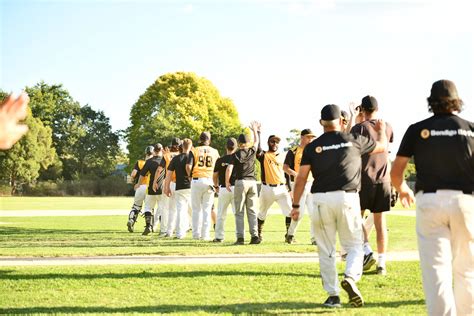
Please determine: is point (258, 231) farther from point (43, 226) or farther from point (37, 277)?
point (43, 226)

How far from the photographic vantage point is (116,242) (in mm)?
16172

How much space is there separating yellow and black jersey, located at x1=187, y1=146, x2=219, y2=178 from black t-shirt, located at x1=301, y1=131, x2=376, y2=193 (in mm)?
8829

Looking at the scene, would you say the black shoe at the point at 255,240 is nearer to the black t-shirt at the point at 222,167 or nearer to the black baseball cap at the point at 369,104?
the black t-shirt at the point at 222,167

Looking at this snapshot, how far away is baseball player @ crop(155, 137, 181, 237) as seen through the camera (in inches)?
701

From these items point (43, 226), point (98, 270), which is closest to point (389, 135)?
point (98, 270)

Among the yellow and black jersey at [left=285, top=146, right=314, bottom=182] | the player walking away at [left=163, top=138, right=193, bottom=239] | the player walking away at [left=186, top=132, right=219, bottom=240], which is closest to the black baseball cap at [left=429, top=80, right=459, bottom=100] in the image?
the yellow and black jersey at [left=285, top=146, right=314, bottom=182]

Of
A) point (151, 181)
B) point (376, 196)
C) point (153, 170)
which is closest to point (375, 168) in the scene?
point (376, 196)

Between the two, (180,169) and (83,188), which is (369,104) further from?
(83,188)

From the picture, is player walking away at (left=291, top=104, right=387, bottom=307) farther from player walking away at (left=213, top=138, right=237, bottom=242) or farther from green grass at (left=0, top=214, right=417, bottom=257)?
player walking away at (left=213, top=138, right=237, bottom=242)

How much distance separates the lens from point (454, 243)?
5.97 m

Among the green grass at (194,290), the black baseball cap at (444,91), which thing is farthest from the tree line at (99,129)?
the black baseball cap at (444,91)

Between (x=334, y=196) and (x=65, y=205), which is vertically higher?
(x=334, y=196)

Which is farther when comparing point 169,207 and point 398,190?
point 169,207

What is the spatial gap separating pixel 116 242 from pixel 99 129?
74154 millimetres
